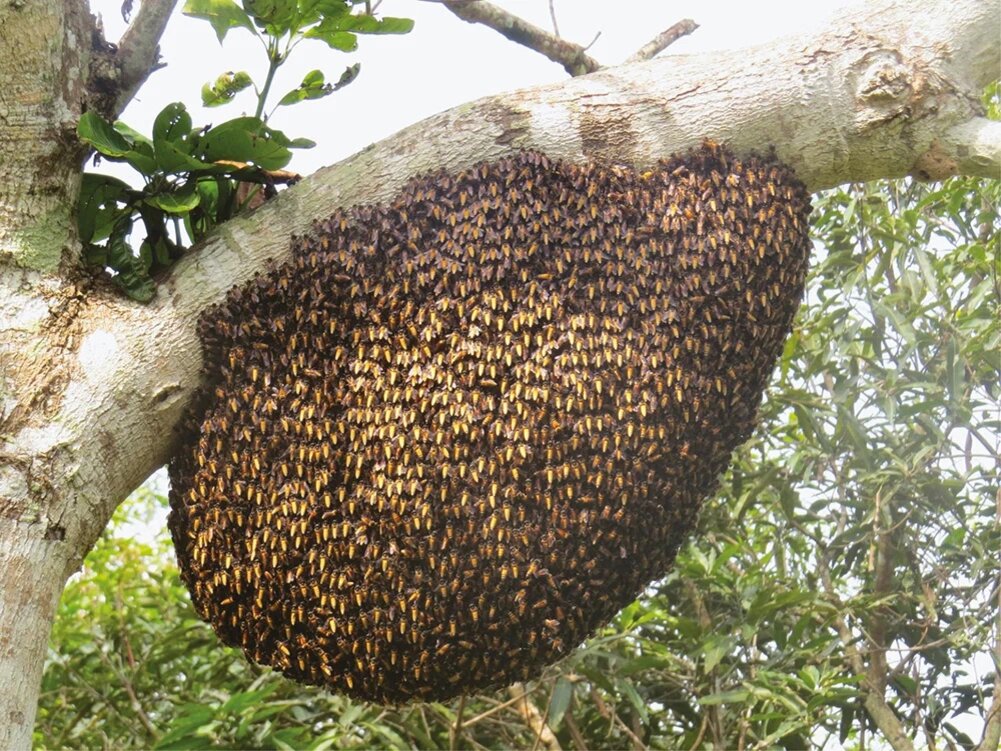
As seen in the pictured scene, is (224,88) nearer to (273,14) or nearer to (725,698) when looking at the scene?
(273,14)

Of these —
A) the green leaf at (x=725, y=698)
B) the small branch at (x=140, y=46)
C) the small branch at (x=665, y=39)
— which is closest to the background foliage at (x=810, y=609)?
the green leaf at (x=725, y=698)

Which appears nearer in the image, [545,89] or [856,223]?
[545,89]

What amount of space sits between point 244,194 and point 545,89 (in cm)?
76

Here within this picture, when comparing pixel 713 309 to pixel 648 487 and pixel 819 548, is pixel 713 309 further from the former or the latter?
pixel 819 548

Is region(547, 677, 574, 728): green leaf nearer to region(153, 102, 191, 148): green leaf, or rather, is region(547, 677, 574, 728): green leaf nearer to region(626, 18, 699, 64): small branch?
region(626, 18, 699, 64): small branch

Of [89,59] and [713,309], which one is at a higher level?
[89,59]

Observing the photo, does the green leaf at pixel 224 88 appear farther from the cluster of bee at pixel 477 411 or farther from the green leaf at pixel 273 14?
Answer: the cluster of bee at pixel 477 411

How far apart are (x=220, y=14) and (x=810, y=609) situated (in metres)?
2.82

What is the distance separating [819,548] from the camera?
438 cm

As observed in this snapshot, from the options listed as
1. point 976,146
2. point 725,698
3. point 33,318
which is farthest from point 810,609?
point 33,318

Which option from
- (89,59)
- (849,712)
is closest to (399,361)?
(89,59)

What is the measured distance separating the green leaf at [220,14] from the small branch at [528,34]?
32.9 inches

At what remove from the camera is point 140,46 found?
7.72ft

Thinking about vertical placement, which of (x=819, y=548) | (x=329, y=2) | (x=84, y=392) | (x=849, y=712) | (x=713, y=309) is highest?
(x=329, y=2)
